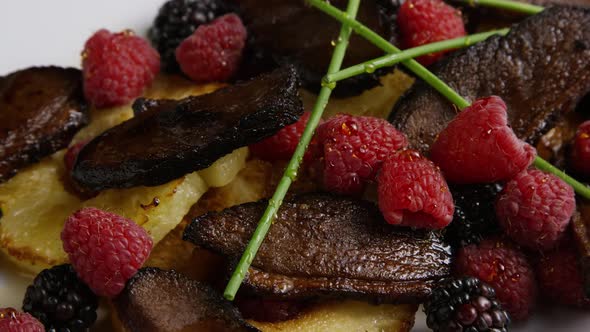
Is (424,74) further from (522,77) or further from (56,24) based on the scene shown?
(56,24)

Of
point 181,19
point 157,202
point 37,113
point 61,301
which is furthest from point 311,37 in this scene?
point 61,301

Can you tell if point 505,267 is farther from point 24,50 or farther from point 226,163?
point 24,50

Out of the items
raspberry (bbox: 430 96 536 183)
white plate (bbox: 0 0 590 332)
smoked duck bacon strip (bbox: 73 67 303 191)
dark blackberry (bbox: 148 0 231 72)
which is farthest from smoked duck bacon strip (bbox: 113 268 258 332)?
white plate (bbox: 0 0 590 332)

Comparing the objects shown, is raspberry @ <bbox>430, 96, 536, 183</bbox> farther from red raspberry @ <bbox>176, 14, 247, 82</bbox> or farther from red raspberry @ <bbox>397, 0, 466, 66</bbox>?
red raspberry @ <bbox>176, 14, 247, 82</bbox>

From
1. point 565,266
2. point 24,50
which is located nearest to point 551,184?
point 565,266

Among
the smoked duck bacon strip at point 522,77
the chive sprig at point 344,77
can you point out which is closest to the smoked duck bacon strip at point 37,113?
the chive sprig at point 344,77

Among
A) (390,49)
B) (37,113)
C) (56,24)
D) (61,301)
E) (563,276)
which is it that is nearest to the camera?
(61,301)

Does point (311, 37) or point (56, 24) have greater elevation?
point (311, 37)

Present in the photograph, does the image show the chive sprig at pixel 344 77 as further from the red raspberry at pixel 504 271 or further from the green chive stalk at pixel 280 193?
the red raspberry at pixel 504 271
